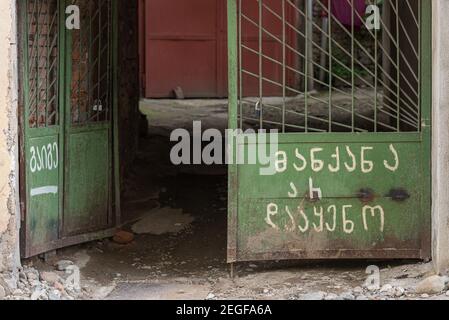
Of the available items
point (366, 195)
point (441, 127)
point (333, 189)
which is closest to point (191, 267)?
point (333, 189)

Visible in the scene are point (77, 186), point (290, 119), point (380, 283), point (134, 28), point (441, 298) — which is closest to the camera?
point (441, 298)

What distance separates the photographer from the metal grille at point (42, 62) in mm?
6023

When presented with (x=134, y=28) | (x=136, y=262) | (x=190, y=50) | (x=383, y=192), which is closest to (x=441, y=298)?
(x=383, y=192)

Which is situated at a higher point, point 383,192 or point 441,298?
point 383,192

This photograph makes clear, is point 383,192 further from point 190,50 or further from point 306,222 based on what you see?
point 190,50

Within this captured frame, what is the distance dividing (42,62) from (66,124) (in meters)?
0.53

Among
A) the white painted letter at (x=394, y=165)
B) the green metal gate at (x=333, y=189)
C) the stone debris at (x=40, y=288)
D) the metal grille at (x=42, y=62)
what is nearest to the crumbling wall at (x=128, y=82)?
the metal grille at (x=42, y=62)

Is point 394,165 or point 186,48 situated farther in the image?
point 186,48

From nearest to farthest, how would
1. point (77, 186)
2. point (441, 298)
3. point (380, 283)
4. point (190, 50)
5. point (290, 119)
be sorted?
point (441, 298) → point (380, 283) → point (77, 186) → point (290, 119) → point (190, 50)

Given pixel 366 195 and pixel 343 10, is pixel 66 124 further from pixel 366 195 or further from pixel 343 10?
pixel 343 10

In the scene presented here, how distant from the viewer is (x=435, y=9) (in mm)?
5543

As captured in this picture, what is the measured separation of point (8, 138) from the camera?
18.2 feet

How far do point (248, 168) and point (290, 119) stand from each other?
6.77 m

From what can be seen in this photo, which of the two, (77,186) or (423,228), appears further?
(77,186)
